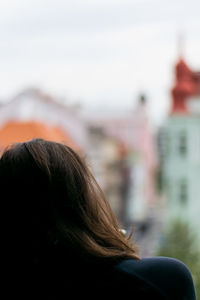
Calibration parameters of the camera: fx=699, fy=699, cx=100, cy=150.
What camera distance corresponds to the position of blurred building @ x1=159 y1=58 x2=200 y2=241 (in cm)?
3331

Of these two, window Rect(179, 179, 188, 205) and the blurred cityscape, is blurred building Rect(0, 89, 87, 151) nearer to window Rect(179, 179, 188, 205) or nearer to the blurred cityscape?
the blurred cityscape

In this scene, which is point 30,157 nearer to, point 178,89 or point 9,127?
point 178,89

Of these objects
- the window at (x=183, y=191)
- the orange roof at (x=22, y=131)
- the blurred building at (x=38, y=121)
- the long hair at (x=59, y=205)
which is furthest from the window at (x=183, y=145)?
the long hair at (x=59, y=205)

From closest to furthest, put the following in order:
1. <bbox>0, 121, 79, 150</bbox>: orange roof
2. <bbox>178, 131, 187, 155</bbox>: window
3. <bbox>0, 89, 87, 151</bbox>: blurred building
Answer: <bbox>178, 131, 187, 155</bbox>: window → <bbox>0, 121, 79, 150</bbox>: orange roof → <bbox>0, 89, 87, 151</bbox>: blurred building

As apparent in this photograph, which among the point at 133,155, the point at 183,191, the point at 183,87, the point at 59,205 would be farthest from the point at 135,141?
the point at 59,205

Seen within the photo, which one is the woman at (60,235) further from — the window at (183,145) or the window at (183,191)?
the window at (183,191)

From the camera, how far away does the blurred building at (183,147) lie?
3331 cm

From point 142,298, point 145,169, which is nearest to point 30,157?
point 142,298

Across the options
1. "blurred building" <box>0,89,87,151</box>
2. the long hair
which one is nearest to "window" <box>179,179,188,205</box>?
"blurred building" <box>0,89,87,151</box>

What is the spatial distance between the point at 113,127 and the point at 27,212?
63.0m

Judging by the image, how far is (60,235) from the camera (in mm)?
1724

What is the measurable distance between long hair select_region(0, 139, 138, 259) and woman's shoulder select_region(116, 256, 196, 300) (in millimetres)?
54

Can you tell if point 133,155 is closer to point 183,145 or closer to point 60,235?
Result: point 183,145

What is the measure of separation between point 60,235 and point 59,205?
8 centimetres
